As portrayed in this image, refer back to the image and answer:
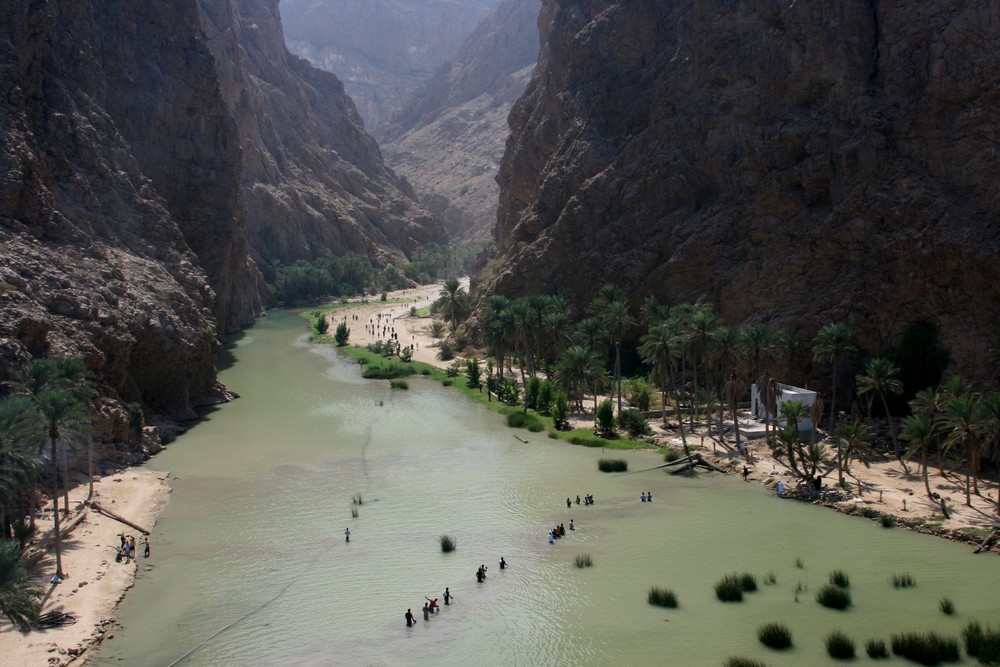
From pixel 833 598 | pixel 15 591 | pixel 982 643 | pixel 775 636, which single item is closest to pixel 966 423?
pixel 833 598

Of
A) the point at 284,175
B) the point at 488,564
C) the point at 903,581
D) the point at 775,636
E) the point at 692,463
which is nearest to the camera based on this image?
the point at 775,636

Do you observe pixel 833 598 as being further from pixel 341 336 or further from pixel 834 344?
pixel 341 336

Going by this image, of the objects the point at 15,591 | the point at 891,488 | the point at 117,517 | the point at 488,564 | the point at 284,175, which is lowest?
the point at 488,564

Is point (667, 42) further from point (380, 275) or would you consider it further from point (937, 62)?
point (380, 275)

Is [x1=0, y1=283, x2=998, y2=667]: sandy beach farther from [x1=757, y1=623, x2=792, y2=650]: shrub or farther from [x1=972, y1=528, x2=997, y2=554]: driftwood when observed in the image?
[x1=757, y1=623, x2=792, y2=650]: shrub

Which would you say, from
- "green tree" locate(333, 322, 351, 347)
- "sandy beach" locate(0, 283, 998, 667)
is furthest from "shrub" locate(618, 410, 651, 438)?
"green tree" locate(333, 322, 351, 347)

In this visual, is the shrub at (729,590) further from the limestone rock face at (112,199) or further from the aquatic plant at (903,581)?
the limestone rock face at (112,199)

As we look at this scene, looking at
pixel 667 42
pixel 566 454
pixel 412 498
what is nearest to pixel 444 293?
pixel 667 42

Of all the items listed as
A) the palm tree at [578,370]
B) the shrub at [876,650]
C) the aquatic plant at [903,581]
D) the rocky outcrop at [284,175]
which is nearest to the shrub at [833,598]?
the aquatic plant at [903,581]

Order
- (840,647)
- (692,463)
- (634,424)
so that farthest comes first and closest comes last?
1. (634,424)
2. (692,463)
3. (840,647)
